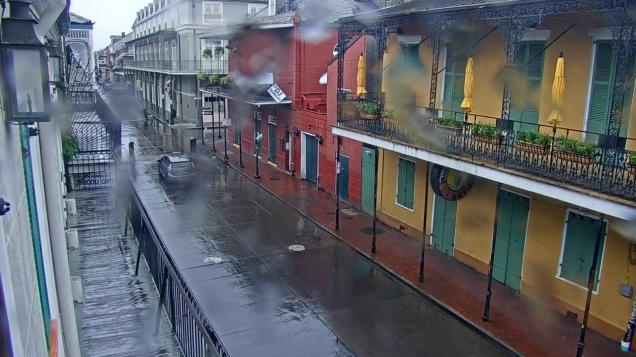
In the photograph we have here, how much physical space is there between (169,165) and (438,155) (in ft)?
46.2

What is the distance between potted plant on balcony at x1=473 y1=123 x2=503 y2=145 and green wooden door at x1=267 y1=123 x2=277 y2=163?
1626 centimetres

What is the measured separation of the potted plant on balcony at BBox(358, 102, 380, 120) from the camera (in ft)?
49.9

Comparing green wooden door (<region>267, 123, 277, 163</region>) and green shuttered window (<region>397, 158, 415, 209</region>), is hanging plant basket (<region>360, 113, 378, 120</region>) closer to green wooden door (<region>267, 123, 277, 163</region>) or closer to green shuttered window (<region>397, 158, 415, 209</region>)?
green shuttered window (<region>397, 158, 415, 209</region>)

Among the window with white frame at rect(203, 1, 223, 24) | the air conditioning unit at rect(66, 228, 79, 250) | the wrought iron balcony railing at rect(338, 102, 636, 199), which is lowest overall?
the air conditioning unit at rect(66, 228, 79, 250)

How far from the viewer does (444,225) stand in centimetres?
1474

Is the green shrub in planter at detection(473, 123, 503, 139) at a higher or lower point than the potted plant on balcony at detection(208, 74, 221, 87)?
lower

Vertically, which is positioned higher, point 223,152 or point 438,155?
point 438,155

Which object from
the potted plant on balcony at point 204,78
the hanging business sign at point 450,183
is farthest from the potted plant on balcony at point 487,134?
the potted plant on balcony at point 204,78

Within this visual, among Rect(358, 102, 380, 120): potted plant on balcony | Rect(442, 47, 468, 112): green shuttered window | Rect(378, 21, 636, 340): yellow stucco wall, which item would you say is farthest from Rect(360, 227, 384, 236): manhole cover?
Rect(442, 47, 468, 112): green shuttered window

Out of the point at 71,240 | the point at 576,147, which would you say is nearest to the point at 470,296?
the point at 576,147

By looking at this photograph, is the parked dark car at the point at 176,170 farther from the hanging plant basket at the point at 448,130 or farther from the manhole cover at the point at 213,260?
the hanging plant basket at the point at 448,130

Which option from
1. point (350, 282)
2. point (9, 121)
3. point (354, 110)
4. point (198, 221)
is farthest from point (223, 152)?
point (9, 121)

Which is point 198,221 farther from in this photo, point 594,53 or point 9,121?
point 9,121

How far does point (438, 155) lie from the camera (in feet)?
40.9
